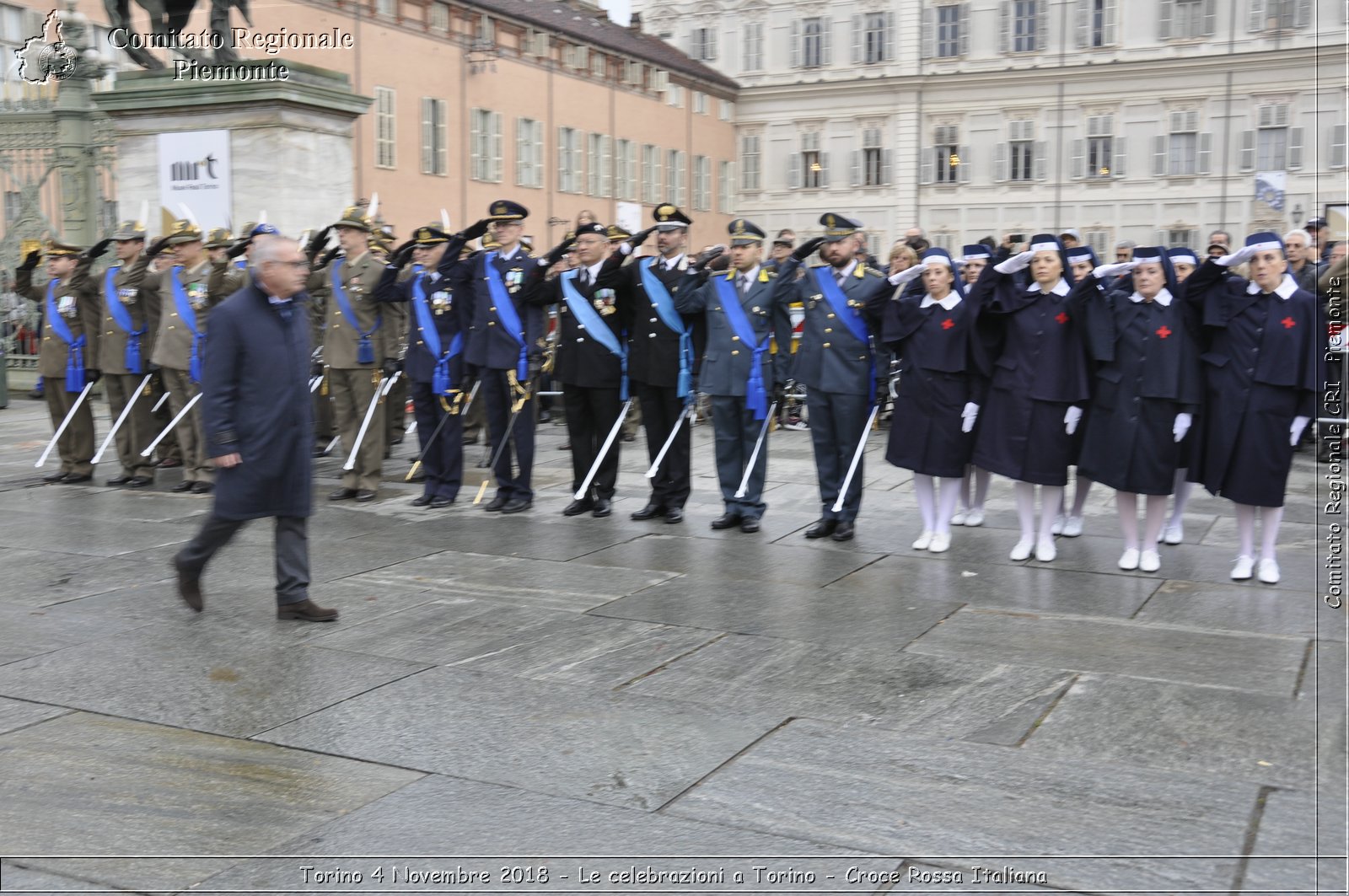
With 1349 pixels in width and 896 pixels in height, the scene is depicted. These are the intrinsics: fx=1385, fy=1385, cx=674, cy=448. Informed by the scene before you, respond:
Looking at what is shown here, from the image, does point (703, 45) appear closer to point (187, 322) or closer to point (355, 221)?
point (355, 221)

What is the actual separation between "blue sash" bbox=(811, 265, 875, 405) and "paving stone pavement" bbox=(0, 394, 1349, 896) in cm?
128

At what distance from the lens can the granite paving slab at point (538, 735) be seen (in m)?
4.46

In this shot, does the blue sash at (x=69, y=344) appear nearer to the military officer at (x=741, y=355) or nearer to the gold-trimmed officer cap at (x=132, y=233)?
the gold-trimmed officer cap at (x=132, y=233)

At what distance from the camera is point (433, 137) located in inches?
1388

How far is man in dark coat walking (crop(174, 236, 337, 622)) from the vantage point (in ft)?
20.7

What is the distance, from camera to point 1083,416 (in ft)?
26.4

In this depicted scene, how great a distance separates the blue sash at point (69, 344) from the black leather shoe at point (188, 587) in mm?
5268

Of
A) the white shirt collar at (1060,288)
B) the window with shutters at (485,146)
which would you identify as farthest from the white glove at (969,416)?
the window with shutters at (485,146)

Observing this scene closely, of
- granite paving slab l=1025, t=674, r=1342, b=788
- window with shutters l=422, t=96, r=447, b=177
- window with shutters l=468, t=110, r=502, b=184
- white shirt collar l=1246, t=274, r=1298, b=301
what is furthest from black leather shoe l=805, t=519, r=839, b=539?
window with shutters l=468, t=110, r=502, b=184

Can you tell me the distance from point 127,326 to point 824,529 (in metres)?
5.90

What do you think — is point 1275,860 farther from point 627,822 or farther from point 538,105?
point 538,105

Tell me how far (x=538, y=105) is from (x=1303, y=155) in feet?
74.8

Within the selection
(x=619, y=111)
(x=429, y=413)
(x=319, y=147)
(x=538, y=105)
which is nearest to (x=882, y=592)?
(x=429, y=413)

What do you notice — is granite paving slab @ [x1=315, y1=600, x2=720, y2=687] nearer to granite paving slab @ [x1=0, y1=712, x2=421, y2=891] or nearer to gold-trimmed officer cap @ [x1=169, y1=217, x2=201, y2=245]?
granite paving slab @ [x1=0, y1=712, x2=421, y2=891]
